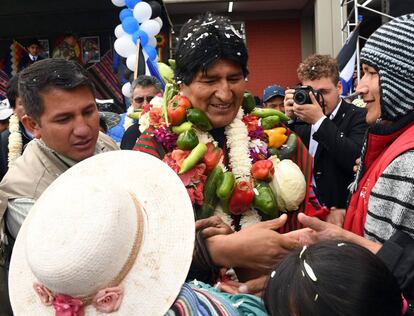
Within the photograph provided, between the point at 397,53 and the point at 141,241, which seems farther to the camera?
the point at 397,53

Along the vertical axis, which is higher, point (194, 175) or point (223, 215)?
point (194, 175)

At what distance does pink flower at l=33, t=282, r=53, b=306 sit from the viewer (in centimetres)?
117

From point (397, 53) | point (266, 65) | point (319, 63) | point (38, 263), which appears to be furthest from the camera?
point (266, 65)

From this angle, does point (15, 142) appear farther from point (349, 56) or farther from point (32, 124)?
point (349, 56)

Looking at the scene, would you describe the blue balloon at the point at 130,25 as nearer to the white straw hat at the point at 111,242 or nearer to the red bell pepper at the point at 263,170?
the red bell pepper at the point at 263,170

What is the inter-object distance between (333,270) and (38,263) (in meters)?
0.64

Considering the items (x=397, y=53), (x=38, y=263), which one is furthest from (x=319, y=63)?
(x=38, y=263)

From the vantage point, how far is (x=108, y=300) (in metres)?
1.14

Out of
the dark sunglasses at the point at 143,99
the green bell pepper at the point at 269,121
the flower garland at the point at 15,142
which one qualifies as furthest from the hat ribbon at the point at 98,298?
the dark sunglasses at the point at 143,99

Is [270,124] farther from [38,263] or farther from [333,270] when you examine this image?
[38,263]

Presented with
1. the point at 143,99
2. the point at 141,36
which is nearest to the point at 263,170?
the point at 143,99

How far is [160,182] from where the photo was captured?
52.2 inches

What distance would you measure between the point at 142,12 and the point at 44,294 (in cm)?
619

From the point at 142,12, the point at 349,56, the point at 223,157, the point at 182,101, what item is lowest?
the point at 223,157
